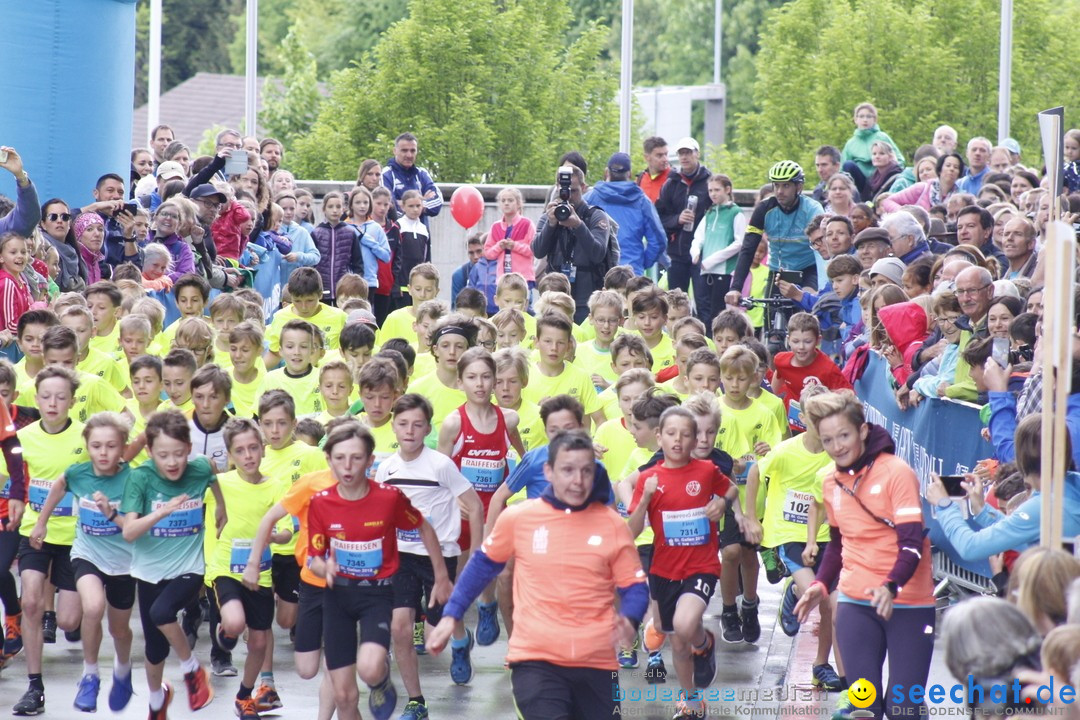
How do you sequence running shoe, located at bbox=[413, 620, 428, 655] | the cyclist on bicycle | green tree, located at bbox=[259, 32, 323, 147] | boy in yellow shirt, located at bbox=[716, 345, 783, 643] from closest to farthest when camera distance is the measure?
1. running shoe, located at bbox=[413, 620, 428, 655]
2. boy in yellow shirt, located at bbox=[716, 345, 783, 643]
3. the cyclist on bicycle
4. green tree, located at bbox=[259, 32, 323, 147]

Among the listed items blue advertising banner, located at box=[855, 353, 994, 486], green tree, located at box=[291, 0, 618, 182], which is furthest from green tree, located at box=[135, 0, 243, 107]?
blue advertising banner, located at box=[855, 353, 994, 486]

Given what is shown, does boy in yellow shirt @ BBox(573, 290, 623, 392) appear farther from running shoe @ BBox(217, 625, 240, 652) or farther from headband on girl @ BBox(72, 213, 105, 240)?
headband on girl @ BBox(72, 213, 105, 240)

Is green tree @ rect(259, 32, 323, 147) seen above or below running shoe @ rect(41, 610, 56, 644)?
above

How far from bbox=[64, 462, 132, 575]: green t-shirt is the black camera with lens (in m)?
7.79

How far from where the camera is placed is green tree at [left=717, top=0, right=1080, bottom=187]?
3325 cm

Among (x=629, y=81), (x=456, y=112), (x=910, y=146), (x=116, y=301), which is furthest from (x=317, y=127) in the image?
(x=116, y=301)

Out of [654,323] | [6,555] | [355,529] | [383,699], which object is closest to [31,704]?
[6,555]

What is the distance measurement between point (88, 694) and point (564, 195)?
8.53m

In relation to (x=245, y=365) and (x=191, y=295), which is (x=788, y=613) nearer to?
(x=245, y=365)

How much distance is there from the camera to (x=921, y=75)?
33281 millimetres

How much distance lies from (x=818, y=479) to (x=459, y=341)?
258 cm

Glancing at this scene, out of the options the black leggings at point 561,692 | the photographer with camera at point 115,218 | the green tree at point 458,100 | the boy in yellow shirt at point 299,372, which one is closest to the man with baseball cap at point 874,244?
the boy in yellow shirt at point 299,372

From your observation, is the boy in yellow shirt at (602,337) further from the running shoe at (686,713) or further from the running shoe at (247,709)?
the running shoe at (247,709)

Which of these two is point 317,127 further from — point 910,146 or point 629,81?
point 910,146
